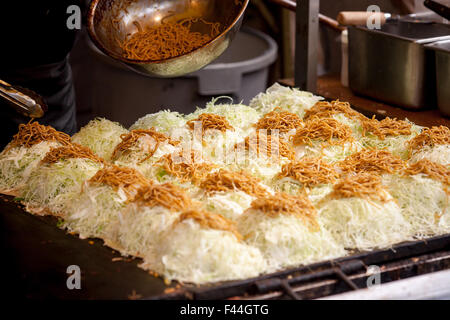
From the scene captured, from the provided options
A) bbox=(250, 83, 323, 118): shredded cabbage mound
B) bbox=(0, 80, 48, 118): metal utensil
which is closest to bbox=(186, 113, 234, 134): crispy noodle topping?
bbox=(250, 83, 323, 118): shredded cabbage mound

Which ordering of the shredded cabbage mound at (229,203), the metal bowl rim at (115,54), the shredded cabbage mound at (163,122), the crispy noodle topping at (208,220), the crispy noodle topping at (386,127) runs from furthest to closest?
the shredded cabbage mound at (163,122)
the crispy noodle topping at (386,127)
the metal bowl rim at (115,54)
the shredded cabbage mound at (229,203)
the crispy noodle topping at (208,220)

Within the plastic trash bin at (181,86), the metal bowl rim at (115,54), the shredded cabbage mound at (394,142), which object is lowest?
the plastic trash bin at (181,86)

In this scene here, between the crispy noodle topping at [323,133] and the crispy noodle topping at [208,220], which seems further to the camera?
the crispy noodle topping at [323,133]

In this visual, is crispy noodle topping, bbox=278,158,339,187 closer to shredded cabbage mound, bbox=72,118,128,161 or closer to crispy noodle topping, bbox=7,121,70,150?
shredded cabbage mound, bbox=72,118,128,161

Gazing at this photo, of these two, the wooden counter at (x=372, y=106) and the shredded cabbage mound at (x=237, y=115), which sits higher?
the shredded cabbage mound at (x=237, y=115)

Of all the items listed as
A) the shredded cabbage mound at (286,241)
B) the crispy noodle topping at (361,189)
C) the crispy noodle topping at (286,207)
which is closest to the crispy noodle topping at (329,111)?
the crispy noodle topping at (361,189)

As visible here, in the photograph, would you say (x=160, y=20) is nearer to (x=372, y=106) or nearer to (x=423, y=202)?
(x=372, y=106)

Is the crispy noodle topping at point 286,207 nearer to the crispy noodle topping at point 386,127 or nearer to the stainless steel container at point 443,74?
the crispy noodle topping at point 386,127
